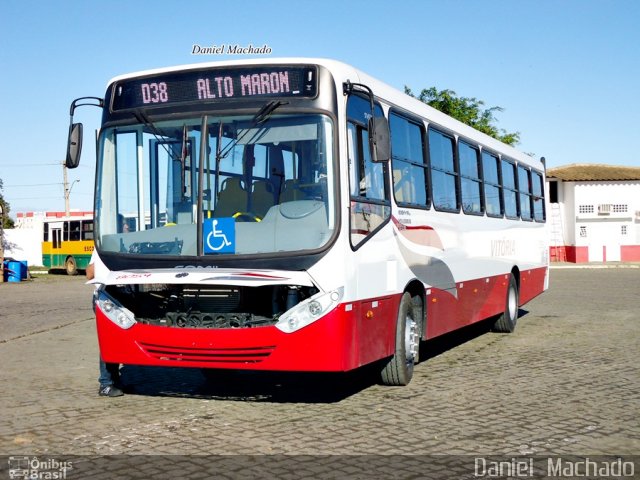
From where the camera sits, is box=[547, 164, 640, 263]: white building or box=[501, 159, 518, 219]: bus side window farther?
box=[547, 164, 640, 263]: white building

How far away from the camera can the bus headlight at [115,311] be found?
8477mm

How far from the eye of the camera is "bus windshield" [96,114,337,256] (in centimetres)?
805

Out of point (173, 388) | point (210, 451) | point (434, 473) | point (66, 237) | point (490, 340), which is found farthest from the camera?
point (66, 237)

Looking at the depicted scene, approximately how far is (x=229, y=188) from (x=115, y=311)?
1.66 meters

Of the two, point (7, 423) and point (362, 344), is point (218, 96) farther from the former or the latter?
point (7, 423)

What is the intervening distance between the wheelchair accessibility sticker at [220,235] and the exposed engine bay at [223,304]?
35cm

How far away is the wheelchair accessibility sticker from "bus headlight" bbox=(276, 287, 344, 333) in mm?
799

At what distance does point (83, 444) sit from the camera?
6902mm

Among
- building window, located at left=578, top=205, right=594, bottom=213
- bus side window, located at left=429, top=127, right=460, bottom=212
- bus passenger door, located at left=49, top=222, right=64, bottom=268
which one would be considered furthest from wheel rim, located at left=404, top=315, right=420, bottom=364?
building window, located at left=578, top=205, right=594, bottom=213

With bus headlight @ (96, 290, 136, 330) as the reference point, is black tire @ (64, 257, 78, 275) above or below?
above

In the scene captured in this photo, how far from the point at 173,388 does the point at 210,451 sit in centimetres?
322

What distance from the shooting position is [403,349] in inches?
373

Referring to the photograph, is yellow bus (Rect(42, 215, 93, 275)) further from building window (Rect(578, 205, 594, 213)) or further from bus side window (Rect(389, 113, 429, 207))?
bus side window (Rect(389, 113, 429, 207))

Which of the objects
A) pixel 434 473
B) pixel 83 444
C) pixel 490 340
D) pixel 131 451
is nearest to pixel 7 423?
pixel 83 444
